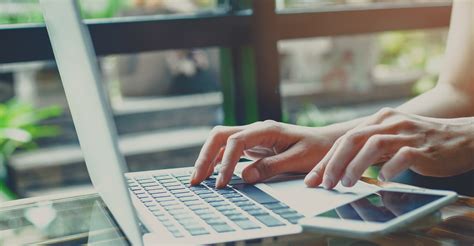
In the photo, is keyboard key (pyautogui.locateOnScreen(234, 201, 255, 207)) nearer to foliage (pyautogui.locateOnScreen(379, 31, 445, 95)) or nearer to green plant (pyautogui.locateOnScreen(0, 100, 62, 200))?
green plant (pyautogui.locateOnScreen(0, 100, 62, 200))

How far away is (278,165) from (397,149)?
0.17 m

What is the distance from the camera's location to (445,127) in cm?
92

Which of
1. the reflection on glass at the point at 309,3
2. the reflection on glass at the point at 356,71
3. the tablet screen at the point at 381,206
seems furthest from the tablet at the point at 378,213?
the reflection on glass at the point at 356,71

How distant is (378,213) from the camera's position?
68 centimetres

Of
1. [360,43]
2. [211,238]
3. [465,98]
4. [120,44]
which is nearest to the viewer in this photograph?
[211,238]

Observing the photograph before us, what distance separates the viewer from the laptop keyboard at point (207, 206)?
0.70m

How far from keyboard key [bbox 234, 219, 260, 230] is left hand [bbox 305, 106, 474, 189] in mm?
142

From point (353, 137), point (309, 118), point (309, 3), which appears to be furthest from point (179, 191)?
point (309, 118)

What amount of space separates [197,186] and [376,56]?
114 inches

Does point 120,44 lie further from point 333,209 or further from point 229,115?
point 333,209

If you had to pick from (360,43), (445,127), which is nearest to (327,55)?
(360,43)

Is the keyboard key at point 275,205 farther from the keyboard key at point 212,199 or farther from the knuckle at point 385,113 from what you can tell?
the knuckle at point 385,113

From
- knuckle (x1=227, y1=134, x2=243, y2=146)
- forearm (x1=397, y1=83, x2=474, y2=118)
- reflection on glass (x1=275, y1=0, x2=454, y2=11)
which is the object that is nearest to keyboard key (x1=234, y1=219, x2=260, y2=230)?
knuckle (x1=227, y1=134, x2=243, y2=146)

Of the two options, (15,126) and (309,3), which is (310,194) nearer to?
(309,3)
